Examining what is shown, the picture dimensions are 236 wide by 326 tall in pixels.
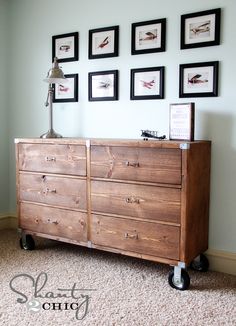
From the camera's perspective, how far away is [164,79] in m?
2.67

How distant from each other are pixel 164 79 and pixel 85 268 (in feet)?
4.87

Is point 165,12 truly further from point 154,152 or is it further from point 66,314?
point 66,314

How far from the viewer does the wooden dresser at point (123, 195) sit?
87.4 inches

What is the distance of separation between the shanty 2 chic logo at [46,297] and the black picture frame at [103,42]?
1.77m

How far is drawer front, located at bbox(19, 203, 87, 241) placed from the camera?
2621mm

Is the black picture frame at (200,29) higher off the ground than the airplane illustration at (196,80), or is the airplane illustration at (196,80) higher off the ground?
the black picture frame at (200,29)

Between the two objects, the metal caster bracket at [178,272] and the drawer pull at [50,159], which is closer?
the metal caster bracket at [178,272]

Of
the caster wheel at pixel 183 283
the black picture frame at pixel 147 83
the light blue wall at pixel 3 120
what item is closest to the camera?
the caster wheel at pixel 183 283

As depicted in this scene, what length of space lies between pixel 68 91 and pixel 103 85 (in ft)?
1.22

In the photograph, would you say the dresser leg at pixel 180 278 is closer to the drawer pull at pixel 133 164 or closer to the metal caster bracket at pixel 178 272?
the metal caster bracket at pixel 178 272

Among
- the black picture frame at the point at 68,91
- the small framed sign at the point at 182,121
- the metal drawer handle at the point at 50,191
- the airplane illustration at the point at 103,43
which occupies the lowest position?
the metal drawer handle at the point at 50,191

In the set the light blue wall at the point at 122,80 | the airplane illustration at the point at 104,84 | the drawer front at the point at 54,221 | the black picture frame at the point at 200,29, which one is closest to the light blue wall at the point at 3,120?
the light blue wall at the point at 122,80

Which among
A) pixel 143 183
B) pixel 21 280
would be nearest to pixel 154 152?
pixel 143 183

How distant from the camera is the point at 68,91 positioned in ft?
10.3
